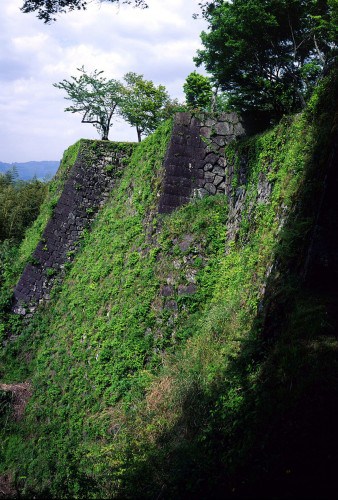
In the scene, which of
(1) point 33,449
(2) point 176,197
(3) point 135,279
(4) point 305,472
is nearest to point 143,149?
(2) point 176,197

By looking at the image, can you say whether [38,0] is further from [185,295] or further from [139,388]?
[139,388]

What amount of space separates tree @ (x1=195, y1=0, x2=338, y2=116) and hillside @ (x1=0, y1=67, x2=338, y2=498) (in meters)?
6.70

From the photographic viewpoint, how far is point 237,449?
320 cm

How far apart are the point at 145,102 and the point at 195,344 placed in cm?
2322

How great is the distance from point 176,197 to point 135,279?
2238 millimetres

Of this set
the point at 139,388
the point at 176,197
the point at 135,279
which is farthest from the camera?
the point at 176,197

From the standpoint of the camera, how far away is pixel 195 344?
6090 millimetres

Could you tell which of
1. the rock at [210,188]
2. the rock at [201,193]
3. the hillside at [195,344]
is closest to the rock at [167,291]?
the hillside at [195,344]

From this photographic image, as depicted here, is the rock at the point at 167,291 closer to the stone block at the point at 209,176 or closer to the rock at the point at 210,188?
the rock at the point at 210,188

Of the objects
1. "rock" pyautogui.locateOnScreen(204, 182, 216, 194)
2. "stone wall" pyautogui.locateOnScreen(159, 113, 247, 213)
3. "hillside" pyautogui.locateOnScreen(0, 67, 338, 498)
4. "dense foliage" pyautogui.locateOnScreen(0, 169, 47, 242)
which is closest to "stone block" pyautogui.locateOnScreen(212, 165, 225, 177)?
"stone wall" pyautogui.locateOnScreen(159, 113, 247, 213)

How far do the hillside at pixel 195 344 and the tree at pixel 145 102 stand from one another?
15072mm

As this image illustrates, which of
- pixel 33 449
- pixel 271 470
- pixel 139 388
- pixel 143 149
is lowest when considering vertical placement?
pixel 33 449

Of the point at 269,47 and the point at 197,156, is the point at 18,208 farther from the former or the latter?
the point at 269,47

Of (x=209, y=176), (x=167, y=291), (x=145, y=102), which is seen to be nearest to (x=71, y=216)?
(x=209, y=176)
